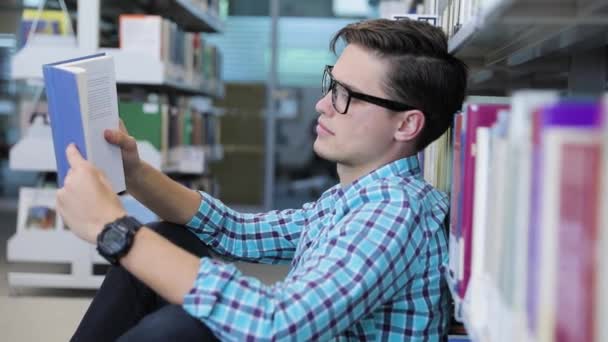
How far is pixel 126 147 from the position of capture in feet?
5.16

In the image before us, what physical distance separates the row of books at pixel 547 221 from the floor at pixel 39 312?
2.35 metres

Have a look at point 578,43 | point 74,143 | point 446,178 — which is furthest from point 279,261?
point 578,43

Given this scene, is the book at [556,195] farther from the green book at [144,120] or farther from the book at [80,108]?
the green book at [144,120]

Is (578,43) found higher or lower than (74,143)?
higher

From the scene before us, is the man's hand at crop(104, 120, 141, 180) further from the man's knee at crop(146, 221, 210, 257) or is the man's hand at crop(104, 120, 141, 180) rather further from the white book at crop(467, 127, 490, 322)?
the white book at crop(467, 127, 490, 322)

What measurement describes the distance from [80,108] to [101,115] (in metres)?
0.10

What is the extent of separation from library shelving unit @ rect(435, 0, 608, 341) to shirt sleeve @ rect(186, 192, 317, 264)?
52cm

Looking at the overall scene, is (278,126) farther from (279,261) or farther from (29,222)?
(279,261)

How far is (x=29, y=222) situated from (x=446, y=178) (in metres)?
2.51

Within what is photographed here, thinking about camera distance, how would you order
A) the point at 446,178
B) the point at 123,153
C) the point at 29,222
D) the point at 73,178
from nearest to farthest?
1. the point at 73,178
2. the point at 123,153
3. the point at 446,178
4. the point at 29,222

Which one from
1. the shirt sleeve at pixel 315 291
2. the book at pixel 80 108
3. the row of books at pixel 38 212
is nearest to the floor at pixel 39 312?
the row of books at pixel 38 212

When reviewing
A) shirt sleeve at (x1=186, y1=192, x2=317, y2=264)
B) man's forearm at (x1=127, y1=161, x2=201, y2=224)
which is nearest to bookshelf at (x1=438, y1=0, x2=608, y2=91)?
shirt sleeve at (x1=186, y1=192, x2=317, y2=264)

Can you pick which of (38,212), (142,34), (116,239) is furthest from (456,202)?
(38,212)

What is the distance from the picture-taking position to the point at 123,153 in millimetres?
1592
